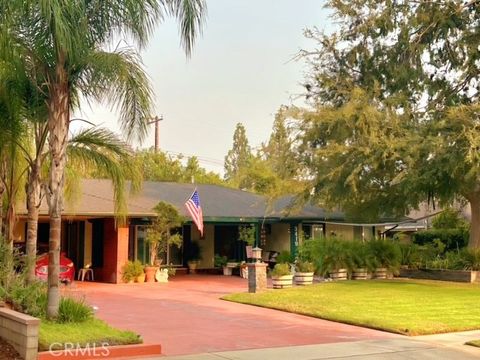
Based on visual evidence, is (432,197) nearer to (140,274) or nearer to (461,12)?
(461,12)

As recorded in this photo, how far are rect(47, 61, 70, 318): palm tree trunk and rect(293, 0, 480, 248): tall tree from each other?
38.4ft

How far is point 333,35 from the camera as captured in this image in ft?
76.4

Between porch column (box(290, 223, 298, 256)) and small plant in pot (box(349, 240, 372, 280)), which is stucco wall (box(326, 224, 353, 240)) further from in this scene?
small plant in pot (box(349, 240, 372, 280))

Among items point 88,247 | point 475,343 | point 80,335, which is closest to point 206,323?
point 80,335

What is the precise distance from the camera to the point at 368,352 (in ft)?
31.9

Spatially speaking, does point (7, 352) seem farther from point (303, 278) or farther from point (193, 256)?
point (193, 256)

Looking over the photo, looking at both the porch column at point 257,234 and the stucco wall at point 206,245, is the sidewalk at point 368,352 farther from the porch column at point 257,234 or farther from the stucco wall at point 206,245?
the stucco wall at point 206,245

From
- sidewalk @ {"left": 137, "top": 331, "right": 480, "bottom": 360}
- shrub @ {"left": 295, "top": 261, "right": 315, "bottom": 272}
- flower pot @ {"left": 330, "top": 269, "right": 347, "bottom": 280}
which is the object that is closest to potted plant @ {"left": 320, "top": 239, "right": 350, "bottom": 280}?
flower pot @ {"left": 330, "top": 269, "right": 347, "bottom": 280}

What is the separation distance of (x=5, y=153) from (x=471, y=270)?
663 inches

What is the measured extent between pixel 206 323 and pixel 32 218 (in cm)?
407

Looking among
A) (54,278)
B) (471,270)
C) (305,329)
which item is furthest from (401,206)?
(54,278)

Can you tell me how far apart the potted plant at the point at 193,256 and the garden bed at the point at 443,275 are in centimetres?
924

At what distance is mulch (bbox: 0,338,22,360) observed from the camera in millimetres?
8625

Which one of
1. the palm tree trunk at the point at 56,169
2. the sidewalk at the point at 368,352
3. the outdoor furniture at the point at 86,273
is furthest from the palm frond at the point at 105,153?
the outdoor furniture at the point at 86,273
